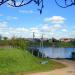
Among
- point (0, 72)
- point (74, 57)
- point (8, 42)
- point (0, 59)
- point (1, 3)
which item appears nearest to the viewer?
point (1, 3)

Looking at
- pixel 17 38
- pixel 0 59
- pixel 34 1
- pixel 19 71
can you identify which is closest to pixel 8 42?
pixel 17 38

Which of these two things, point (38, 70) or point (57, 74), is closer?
point (57, 74)

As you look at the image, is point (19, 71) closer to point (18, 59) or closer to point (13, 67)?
point (13, 67)

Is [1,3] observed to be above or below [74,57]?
above

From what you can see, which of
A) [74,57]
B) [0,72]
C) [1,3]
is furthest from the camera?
[74,57]

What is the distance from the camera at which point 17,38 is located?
70.9 metres

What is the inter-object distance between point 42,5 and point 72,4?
0.25 meters

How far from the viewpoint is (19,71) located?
106ft

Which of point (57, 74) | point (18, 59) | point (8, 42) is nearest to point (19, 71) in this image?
point (57, 74)

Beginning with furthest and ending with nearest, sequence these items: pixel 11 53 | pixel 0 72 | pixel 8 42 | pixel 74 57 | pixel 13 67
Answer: pixel 8 42, pixel 74 57, pixel 11 53, pixel 13 67, pixel 0 72

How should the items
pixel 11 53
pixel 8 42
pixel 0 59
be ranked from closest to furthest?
1. pixel 0 59
2. pixel 11 53
3. pixel 8 42

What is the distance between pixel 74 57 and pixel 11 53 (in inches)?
754

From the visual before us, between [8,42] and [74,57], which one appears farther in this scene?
[8,42]

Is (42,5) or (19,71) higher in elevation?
(42,5)
